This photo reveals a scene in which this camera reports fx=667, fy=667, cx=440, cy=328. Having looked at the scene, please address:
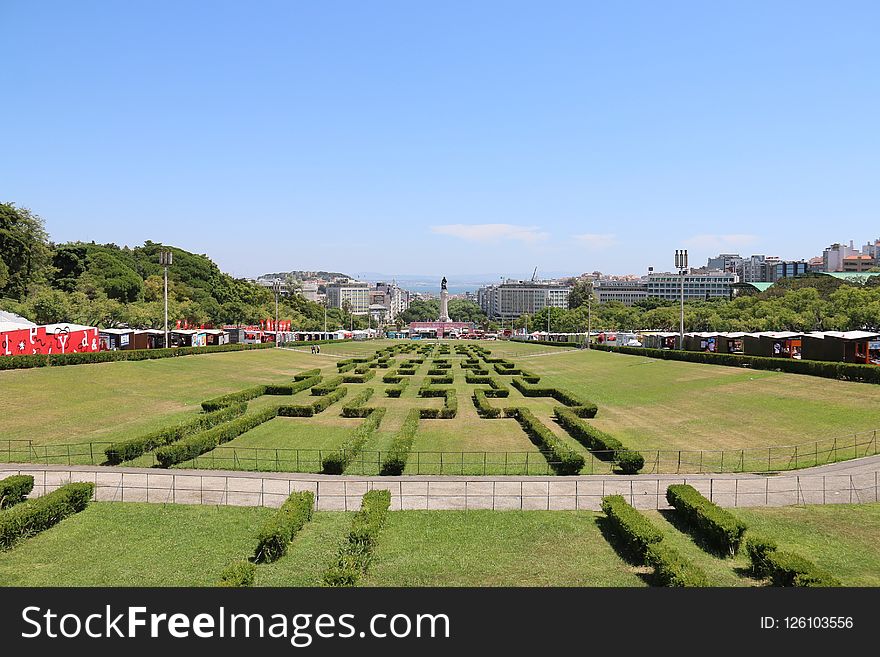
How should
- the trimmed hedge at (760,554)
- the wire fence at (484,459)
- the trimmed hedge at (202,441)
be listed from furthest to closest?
the wire fence at (484,459)
the trimmed hedge at (202,441)
the trimmed hedge at (760,554)

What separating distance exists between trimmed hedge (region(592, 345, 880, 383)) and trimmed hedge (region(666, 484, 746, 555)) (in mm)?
28192

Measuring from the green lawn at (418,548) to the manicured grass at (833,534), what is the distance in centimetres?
3

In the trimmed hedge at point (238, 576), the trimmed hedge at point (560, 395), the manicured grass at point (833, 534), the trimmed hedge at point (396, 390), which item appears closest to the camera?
the trimmed hedge at point (238, 576)

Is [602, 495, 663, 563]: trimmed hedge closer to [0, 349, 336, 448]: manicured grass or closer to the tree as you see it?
[0, 349, 336, 448]: manicured grass

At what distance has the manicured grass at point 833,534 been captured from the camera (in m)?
17.4

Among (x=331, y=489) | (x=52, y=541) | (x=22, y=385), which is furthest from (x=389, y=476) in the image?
(x=22, y=385)

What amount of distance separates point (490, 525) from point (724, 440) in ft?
60.6

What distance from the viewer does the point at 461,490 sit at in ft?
83.1

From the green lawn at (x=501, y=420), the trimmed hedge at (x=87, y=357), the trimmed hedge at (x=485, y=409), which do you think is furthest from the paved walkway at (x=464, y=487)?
the trimmed hedge at (x=87, y=357)

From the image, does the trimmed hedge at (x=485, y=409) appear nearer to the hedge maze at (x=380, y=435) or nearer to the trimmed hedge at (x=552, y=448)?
the hedge maze at (x=380, y=435)

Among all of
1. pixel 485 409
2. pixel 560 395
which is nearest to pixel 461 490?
pixel 485 409

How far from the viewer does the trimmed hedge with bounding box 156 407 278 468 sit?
28562 mm

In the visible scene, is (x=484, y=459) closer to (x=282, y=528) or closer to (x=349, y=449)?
(x=349, y=449)

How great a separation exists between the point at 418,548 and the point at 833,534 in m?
12.4
